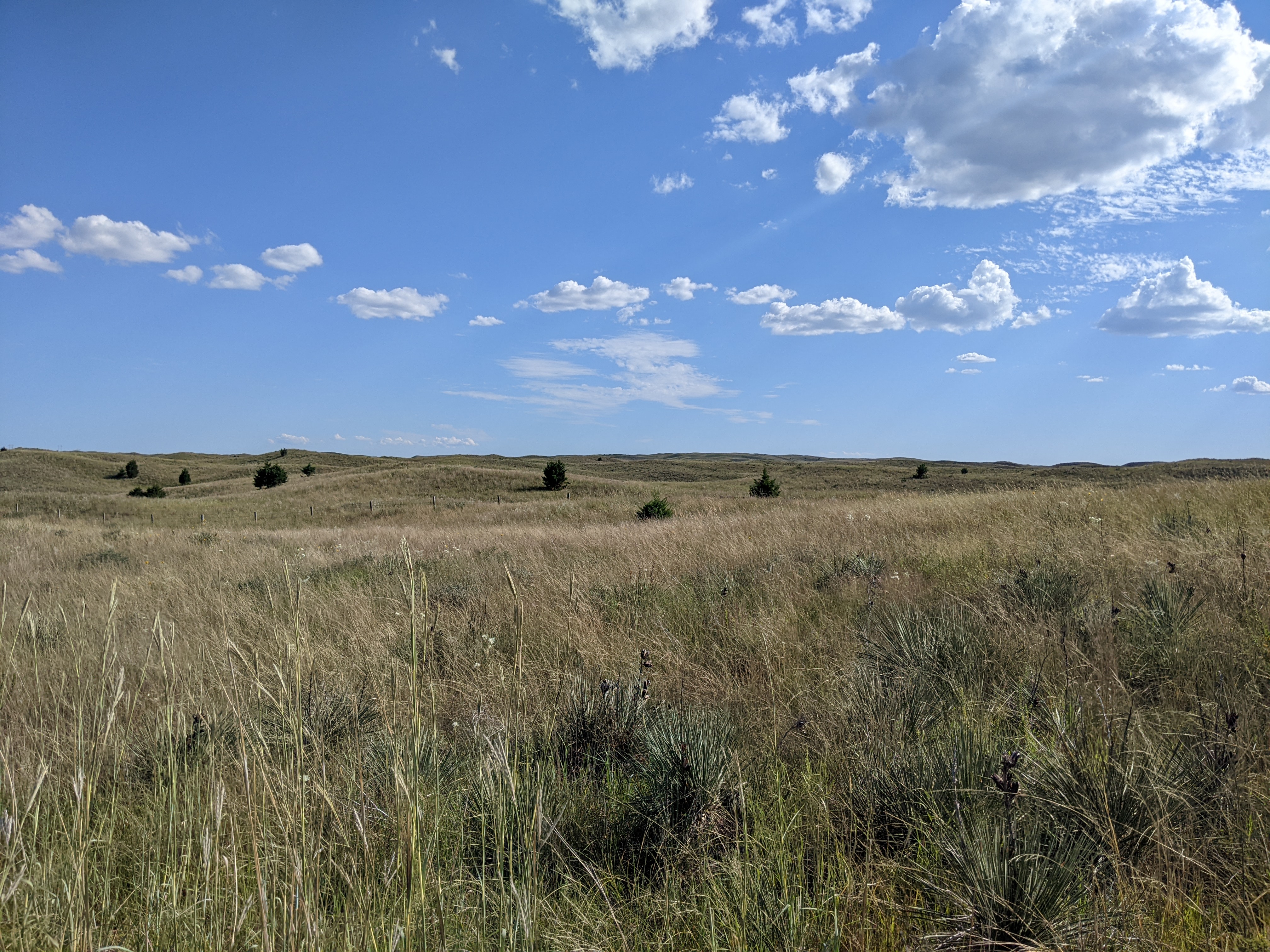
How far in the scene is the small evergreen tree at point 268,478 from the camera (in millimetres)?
45875

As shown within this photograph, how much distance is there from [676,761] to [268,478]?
5151cm

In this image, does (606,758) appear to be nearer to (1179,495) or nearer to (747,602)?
(747,602)

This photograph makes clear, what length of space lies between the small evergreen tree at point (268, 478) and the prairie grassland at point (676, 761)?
1775 inches

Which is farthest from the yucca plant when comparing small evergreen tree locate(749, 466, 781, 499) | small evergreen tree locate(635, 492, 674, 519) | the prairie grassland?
small evergreen tree locate(749, 466, 781, 499)

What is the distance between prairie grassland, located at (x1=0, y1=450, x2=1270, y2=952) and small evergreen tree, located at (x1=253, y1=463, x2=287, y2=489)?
45.1 m

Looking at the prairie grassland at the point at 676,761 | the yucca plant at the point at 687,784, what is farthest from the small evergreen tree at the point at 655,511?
the yucca plant at the point at 687,784

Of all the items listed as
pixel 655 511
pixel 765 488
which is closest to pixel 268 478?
pixel 765 488

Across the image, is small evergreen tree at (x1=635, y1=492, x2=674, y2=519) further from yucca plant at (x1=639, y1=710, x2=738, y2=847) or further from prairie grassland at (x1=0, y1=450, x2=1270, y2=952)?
yucca plant at (x1=639, y1=710, x2=738, y2=847)

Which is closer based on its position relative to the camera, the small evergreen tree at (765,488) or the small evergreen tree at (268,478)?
the small evergreen tree at (765,488)

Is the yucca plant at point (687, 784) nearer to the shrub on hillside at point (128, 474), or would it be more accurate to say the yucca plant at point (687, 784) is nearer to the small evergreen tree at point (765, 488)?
the small evergreen tree at point (765, 488)

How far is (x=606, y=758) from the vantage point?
273 cm

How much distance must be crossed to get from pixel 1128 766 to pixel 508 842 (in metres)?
2.16

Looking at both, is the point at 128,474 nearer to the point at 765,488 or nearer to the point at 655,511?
the point at 765,488

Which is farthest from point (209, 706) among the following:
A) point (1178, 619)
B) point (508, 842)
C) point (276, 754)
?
point (1178, 619)
